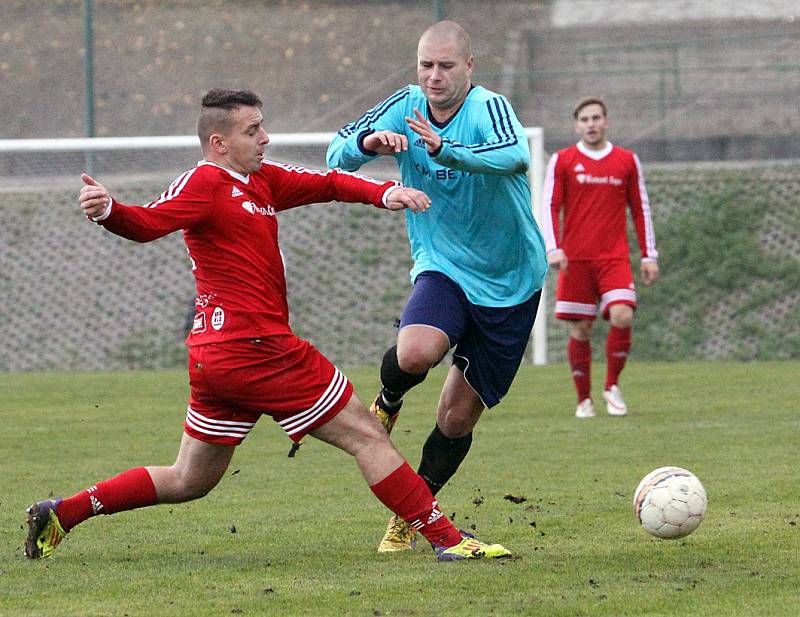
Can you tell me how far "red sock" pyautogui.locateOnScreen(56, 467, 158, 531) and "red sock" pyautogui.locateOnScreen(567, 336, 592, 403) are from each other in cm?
545

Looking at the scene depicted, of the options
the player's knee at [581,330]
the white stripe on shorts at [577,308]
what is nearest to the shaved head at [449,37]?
the white stripe on shorts at [577,308]

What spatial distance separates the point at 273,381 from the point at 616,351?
5878 millimetres

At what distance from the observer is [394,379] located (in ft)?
18.7

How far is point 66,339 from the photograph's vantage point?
16500 millimetres

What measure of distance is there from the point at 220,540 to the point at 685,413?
5356 mm

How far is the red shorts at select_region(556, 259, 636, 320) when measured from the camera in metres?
Answer: 10.3

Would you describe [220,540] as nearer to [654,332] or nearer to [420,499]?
[420,499]

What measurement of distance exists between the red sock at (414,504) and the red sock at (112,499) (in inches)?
35.8

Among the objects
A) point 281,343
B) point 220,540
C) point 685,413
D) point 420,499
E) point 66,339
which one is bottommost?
point 66,339

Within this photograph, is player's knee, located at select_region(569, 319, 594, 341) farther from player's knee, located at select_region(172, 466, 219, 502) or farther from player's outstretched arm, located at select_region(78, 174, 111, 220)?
player's outstretched arm, located at select_region(78, 174, 111, 220)

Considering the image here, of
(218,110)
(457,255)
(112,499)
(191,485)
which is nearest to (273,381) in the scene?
(191,485)

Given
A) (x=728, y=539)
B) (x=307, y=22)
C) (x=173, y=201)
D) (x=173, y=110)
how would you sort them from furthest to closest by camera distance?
(x=307, y=22) → (x=173, y=110) → (x=728, y=539) → (x=173, y=201)

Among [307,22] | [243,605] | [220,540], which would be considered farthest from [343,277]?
[243,605]

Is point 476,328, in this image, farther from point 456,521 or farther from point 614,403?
point 614,403
